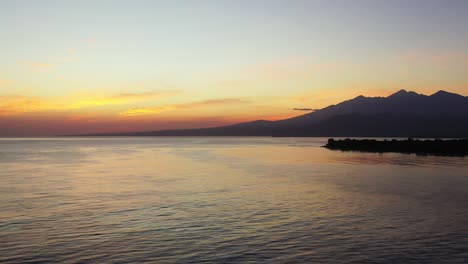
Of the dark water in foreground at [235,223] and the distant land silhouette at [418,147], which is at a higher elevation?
the distant land silhouette at [418,147]

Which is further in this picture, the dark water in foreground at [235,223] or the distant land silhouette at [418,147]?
the distant land silhouette at [418,147]

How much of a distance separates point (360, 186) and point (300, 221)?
15.7 meters

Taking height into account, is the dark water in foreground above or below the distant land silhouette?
below

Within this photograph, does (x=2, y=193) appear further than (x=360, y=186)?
No

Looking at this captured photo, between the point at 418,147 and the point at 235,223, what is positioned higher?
the point at 418,147

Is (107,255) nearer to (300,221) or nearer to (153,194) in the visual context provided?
(300,221)

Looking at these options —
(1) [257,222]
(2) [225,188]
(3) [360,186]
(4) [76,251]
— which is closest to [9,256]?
(4) [76,251]

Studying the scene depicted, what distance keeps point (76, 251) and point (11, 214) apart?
348 inches

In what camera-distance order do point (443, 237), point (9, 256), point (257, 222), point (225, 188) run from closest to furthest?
point (9, 256)
point (443, 237)
point (257, 222)
point (225, 188)

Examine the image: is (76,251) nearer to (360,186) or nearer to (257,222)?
(257,222)

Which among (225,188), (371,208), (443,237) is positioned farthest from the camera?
(225,188)

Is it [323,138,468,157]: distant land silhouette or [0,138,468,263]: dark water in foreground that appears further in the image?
[323,138,468,157]: distant land silhouette

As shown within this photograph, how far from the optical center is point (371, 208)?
23.7m

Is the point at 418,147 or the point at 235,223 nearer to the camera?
the point at 235,223
